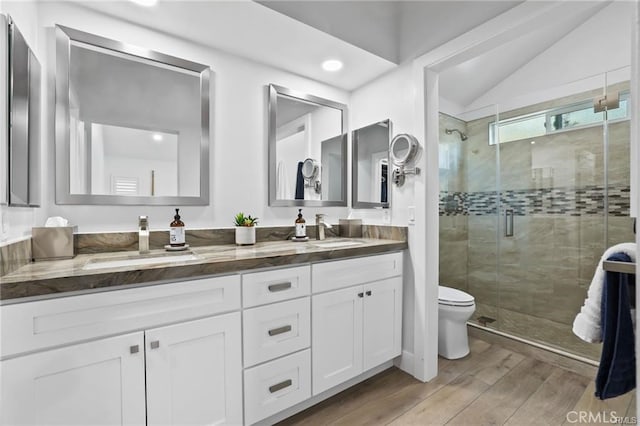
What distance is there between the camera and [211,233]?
1.87m

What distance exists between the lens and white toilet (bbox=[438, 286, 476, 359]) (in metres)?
2.21

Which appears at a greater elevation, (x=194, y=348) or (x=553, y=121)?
(x=553, y=121)

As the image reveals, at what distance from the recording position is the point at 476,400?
5.65ft

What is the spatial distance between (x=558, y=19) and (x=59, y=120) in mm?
2514

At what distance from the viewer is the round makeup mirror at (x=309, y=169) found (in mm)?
2297

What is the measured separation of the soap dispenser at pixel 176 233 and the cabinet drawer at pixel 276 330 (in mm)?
632

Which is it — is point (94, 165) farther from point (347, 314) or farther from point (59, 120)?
point (347, 314)

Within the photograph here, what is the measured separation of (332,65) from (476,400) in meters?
2.33

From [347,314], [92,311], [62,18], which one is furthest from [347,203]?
[62,18]

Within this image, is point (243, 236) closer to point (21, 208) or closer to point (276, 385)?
point (276, 385)

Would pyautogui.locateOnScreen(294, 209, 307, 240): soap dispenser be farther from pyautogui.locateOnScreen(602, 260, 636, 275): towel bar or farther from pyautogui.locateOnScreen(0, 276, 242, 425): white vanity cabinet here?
pyautogui.locateOnScreen(602, 260, 636, 275): towel bar

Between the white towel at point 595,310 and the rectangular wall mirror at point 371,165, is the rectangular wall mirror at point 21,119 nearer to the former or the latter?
the rectangular wall mirror at point 371,165

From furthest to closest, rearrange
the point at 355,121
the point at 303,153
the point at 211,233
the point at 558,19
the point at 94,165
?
the point at 355,121, the point at 303,153, the point at 211,233, the point at 94,165, the point at 558,19
